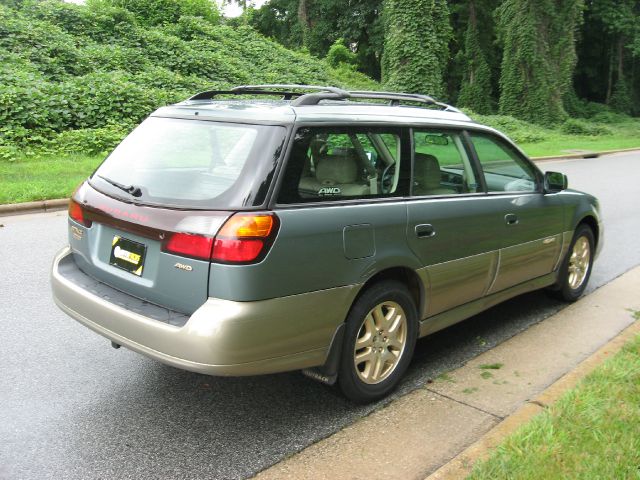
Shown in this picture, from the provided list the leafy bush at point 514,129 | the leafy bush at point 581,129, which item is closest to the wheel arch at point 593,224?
the leafy bush at point 514,129

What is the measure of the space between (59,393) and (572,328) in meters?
3.87

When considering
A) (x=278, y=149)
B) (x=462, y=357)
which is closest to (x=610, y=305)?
(x=462, y=357)

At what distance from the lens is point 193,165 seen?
3582mm

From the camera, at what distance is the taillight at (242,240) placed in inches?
120

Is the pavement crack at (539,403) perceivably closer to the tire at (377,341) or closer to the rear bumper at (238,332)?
the tire at (377,341)

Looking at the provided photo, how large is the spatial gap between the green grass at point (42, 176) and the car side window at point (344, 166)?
756 centimetres

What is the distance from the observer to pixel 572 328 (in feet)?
17.1

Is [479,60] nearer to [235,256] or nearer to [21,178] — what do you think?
[21,178]

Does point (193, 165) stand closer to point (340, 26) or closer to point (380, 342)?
point (380, 342)

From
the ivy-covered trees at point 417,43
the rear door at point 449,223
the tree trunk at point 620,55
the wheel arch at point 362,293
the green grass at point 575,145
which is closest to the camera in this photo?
the wheel arch at point 362,293

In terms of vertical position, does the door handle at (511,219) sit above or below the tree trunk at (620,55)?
below

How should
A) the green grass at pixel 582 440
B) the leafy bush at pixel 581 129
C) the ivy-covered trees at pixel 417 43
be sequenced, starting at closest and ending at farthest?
the green grass at pixel 582 440
the ivy-covered trees at pixel 417 43
the leafy bush at pixel 581 129

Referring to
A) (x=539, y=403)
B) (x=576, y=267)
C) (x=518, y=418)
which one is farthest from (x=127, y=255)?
(x=576, y=267)

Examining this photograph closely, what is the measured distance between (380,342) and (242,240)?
1.19 m
